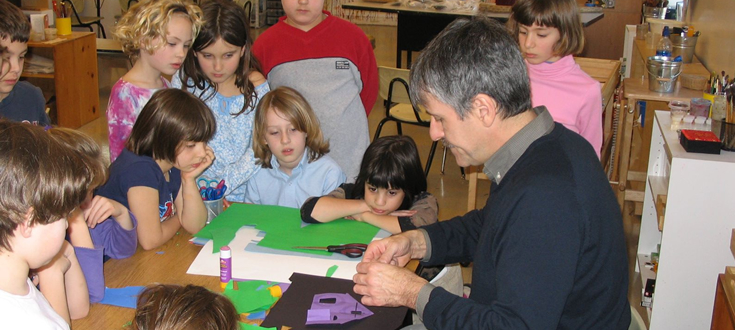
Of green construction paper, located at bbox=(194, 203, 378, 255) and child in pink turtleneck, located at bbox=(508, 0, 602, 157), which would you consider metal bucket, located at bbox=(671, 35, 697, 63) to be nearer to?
child in pink turtleneck, located at bbox=(508, 0, 602, 157)

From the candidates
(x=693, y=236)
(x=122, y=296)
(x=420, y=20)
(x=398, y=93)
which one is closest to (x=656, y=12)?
(x=420, y=20)

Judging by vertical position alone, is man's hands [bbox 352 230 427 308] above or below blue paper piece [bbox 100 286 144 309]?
above

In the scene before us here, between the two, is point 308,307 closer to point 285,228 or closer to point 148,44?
point 285,228

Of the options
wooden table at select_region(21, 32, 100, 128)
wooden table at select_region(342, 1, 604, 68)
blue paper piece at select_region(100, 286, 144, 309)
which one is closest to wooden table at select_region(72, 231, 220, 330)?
blue paper piece at select_region(100, 286, 144, 309)

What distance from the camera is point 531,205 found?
1268 mm

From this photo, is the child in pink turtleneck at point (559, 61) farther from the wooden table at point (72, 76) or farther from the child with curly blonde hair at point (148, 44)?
the wooden table at point (72, 76)

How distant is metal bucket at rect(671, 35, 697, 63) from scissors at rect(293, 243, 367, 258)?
334cm

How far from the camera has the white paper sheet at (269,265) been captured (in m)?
1.76

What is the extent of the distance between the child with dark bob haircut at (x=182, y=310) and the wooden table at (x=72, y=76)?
15.2 ft

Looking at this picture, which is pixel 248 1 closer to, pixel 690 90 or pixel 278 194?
pixel 690 90

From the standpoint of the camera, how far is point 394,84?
4.38m

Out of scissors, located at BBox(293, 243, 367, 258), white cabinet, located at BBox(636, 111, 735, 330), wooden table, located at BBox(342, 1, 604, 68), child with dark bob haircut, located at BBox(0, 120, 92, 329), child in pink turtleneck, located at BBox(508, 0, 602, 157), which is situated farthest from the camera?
wooden table, located at BBox(342, 1, 604, 68)

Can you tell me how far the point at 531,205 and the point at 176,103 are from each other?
127cm

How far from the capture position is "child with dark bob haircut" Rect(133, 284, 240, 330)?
1.16m
